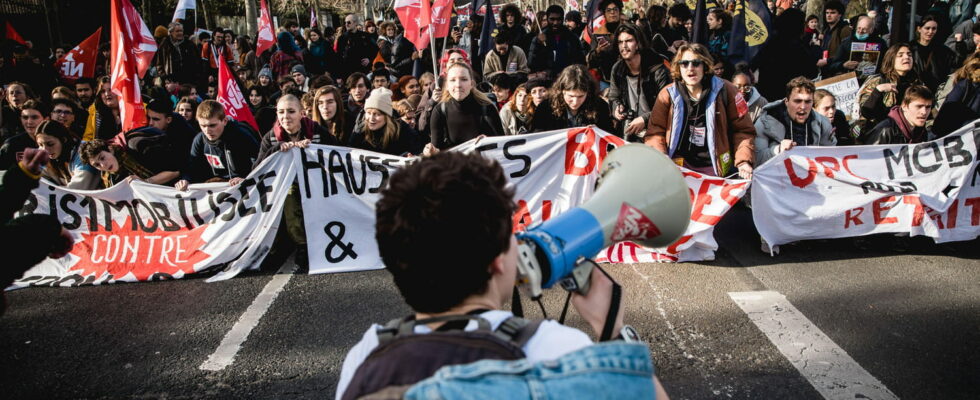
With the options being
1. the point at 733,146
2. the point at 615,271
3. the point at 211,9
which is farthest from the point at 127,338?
the point at 211,9

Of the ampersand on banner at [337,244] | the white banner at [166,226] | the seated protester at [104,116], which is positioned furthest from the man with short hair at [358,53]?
the ampersand on banner at [337,244]

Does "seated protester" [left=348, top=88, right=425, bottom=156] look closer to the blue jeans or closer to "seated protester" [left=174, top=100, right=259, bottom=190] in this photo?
"seated protester" [left=174, top=100, right=259, bottom=190]

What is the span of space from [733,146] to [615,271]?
1.54 m

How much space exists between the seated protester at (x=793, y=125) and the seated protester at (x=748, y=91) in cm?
57

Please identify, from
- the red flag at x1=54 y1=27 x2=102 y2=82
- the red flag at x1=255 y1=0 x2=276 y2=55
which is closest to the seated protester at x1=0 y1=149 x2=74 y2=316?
the red flag at x1=54 y1=27 x2=102 y2=82

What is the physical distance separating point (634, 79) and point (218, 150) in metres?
4.02

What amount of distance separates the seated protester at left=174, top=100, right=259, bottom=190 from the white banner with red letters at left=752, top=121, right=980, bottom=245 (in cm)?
435

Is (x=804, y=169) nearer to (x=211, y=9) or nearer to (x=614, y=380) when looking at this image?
(x=614, y=380)

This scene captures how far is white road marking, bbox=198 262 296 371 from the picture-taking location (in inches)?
142

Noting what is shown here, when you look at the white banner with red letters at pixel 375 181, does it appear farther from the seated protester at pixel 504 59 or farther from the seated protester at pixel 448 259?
the seated protester at pixel 448 259

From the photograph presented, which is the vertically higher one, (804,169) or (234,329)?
(804,169)

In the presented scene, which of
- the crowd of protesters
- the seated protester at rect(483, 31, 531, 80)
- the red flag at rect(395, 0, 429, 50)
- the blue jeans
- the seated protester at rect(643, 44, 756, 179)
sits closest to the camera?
the blue jeans

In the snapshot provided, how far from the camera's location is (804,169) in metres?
4.96

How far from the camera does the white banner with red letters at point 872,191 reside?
4863 millimetres
